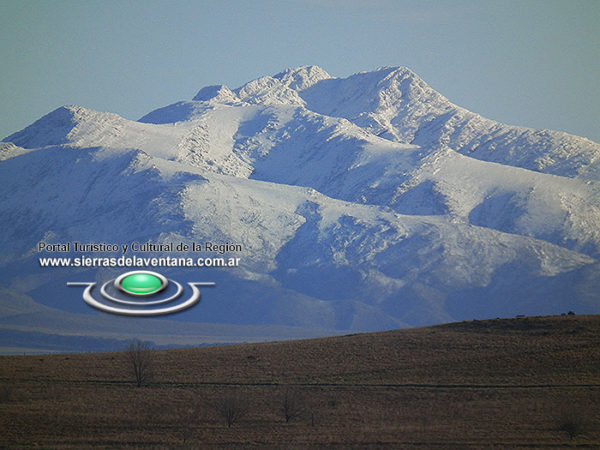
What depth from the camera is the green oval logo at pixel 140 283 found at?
325ft

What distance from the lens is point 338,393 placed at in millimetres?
111438

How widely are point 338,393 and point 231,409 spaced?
57.5 ft

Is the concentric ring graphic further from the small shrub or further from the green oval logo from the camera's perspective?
the small shrub

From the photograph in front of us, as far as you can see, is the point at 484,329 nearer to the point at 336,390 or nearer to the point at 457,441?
the point at 336,390

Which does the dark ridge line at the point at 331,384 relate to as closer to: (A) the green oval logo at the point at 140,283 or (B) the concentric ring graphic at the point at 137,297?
(B) the concentric ring graphic at the point at 137,297

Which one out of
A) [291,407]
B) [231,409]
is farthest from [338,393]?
[231,409]

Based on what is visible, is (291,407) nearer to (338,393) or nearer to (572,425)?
(338,393)

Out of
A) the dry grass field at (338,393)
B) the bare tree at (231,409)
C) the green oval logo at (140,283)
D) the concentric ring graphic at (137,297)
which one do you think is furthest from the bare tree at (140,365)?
the green oval logo at (140,283)

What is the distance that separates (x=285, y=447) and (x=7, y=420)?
29.7 metres

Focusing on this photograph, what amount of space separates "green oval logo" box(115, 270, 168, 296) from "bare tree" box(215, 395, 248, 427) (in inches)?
547

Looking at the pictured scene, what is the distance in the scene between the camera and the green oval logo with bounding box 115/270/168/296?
325ft

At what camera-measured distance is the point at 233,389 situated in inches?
4409

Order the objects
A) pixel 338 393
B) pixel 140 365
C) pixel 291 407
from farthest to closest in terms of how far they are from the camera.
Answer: pixel 140 365, pixel 338 393, pixel 291 407

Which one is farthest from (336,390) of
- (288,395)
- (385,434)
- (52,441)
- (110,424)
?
(52,441)
